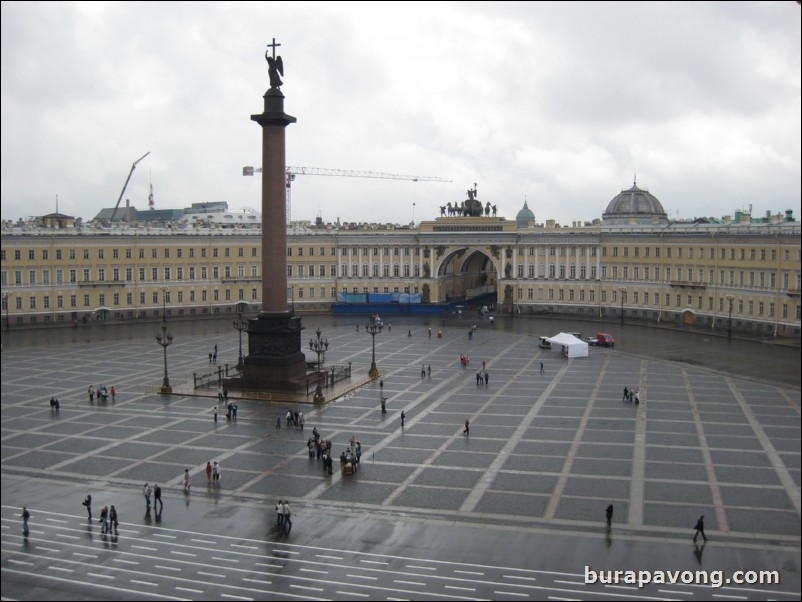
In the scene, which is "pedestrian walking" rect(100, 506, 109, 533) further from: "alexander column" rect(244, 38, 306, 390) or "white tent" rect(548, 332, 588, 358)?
"white tent" rect(548, 332, 588, 358)

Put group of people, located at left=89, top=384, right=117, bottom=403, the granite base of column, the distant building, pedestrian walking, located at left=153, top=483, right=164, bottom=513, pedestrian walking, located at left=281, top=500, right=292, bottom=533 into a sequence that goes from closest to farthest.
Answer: pedestrian walking, located at left=281, top=500, right=292, bottom=533, pedestrian walking, located at left=153, top=483, right=164, bottom=513, group of people, located at left=89, top=384, right=117, bottom=403, the granite base of column, the distant building

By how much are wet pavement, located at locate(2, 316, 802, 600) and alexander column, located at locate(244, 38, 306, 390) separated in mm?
3074

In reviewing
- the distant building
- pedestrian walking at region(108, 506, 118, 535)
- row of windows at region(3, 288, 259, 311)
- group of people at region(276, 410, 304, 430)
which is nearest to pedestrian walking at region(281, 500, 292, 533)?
pedestrian walking at region(108, 506, 118, 535)

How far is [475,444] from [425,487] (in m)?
6.45

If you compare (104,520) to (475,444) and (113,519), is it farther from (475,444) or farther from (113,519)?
(475,444)

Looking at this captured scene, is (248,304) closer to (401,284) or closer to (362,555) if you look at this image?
(401,284)

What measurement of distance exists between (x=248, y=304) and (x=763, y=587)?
7997cm

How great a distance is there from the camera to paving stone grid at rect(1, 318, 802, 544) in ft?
88.2

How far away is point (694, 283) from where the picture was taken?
76.8 meters

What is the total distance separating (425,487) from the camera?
95.7 feet

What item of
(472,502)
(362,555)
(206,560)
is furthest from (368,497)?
(206,560)

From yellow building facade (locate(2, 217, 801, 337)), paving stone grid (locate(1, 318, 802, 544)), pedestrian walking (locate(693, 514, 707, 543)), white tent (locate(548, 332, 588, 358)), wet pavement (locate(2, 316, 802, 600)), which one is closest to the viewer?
wet pavement (locate(2, 316, 802, 600))

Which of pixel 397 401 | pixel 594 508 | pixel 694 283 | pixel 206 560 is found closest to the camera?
pixel 206 560

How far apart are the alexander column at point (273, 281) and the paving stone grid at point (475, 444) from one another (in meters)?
3.44
